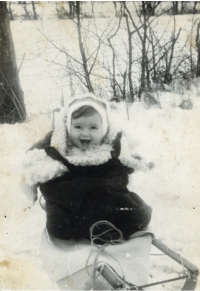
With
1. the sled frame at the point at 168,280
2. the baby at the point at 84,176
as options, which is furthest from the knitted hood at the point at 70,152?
the sled frame at the point at 168,280

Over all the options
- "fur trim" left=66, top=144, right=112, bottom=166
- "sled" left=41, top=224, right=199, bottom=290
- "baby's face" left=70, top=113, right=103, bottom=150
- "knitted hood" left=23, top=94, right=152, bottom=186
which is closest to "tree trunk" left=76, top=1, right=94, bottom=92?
"knitted hood" left=23, top=94, right=152, bottom=186

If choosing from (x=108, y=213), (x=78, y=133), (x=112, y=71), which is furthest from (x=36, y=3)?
(x=108, y=213)

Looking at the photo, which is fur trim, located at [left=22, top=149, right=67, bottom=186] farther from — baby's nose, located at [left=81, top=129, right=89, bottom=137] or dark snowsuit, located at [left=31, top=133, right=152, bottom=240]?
baby's nose, located at [left=81, top=129, right=89, bottom=137]

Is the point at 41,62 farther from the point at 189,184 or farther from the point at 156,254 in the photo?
the point at 156,254

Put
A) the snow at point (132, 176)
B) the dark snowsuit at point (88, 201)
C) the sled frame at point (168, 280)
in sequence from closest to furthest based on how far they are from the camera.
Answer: the sled frame at point (168, 280), the dark snowsuit at point (88, 201), the snow at point (132, 176)

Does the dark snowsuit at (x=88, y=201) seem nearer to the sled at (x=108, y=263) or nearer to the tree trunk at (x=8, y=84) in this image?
the sled at (x=108, y=263)
